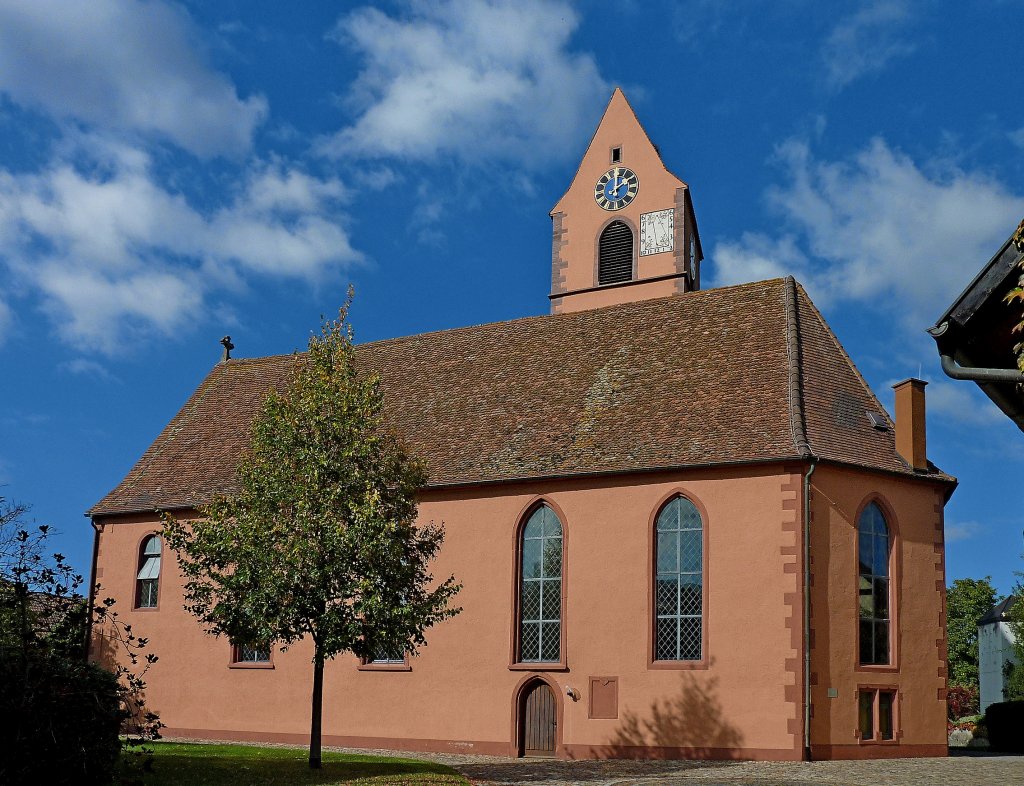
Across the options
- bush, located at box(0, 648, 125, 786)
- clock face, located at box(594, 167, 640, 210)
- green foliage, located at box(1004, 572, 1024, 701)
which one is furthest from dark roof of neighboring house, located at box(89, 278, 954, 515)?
green foliage, located at box(1004, 572, 1024, 701)

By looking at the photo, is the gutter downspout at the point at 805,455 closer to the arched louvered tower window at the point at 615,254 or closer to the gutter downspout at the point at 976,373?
the arched louvered tower window at the point at 615,254

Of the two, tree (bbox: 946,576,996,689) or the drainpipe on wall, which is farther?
tree (bbox: 946,576,996,689)

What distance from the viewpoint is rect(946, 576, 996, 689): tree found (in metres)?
82.1

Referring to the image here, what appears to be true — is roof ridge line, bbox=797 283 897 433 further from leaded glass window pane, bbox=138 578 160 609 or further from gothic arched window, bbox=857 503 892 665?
leaded glass window pane, bbox=138 578 160 609

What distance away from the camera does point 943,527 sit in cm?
2538

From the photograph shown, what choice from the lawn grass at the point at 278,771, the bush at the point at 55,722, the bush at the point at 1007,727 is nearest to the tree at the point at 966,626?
the bush at the point at 1007,727

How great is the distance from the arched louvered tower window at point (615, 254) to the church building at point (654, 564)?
5706mm

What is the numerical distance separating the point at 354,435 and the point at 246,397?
15864 mm

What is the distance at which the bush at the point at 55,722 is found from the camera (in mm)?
11812

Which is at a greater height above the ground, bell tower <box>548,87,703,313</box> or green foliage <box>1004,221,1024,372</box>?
bell tower <box>548,87,703,313</box>

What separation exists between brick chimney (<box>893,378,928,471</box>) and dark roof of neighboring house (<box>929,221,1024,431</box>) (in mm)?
17686

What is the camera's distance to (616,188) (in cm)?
3806

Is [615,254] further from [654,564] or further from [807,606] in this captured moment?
[807,606]

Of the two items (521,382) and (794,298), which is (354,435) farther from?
(794,298)
